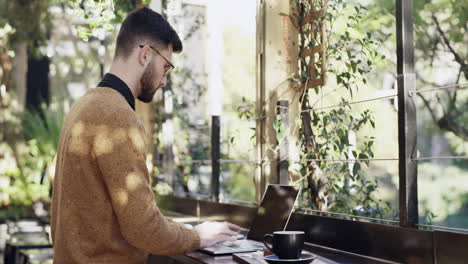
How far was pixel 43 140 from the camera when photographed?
7398 mm

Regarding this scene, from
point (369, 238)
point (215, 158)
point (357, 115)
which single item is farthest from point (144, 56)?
point (215, 158)

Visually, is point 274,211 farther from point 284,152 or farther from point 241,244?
point 284,152

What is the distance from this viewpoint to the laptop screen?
8.23ft

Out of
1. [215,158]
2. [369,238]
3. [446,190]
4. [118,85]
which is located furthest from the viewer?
[446,190]

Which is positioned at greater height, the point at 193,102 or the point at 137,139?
the point at 193,102

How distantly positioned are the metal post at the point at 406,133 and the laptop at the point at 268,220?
1.40 feet

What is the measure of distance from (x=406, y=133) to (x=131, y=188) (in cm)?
104

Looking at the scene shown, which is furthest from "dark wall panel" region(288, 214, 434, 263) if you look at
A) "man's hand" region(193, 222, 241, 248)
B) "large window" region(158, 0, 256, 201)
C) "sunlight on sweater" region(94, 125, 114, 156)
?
"large window" region(158, 0, 256, 201)

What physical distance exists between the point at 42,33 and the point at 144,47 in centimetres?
731

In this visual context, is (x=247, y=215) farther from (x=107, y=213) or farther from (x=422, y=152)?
(x=422, y=152)

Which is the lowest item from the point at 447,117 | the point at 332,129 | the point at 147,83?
the point at 332,129

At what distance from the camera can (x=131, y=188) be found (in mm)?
1926

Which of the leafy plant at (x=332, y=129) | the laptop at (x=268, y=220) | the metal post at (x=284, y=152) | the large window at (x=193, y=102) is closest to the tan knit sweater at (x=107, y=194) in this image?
the laptop at (x=268, y=220)

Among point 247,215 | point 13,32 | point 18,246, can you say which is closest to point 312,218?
point 247,215
